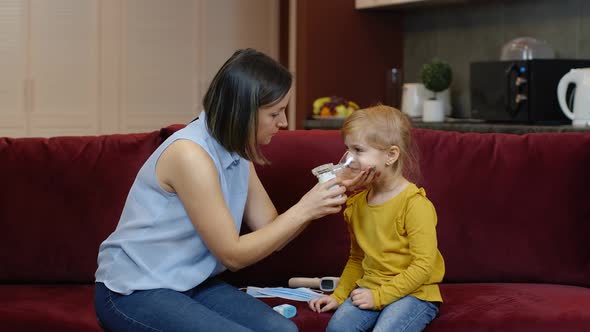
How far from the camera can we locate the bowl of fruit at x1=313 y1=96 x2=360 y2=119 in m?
4.43

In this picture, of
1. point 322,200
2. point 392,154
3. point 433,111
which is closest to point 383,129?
point 392,154

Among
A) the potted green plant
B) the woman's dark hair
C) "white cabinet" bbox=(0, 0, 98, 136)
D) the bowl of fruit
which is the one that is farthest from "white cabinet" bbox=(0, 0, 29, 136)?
the woman's dark hair

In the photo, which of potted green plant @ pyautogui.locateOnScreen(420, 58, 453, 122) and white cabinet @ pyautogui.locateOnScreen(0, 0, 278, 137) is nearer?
potted green plant @ pyautogui.locateOnScreen(420, 58, 453, 122)

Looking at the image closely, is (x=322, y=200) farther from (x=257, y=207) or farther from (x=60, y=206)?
(x=60, y=206)

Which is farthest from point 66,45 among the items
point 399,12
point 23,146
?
point 23,146

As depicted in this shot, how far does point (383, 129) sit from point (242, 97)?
0.37 meters

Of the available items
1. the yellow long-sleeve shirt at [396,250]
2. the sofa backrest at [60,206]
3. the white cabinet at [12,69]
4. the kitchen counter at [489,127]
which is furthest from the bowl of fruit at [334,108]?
the yellow long-sleeve shirt at [396,250]

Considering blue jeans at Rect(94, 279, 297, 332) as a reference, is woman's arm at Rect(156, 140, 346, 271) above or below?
above

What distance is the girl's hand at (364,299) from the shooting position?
1983mm

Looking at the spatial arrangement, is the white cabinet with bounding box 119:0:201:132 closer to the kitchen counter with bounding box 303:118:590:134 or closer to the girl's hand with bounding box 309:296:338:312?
the kitchen counter with bounding box 303:118:590:134

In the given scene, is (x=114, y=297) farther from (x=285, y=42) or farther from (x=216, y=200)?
(x=285, y=42)

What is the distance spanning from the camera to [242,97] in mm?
1901

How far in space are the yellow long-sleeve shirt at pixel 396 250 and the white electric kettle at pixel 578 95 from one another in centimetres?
150

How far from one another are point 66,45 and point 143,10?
0.49 meters
